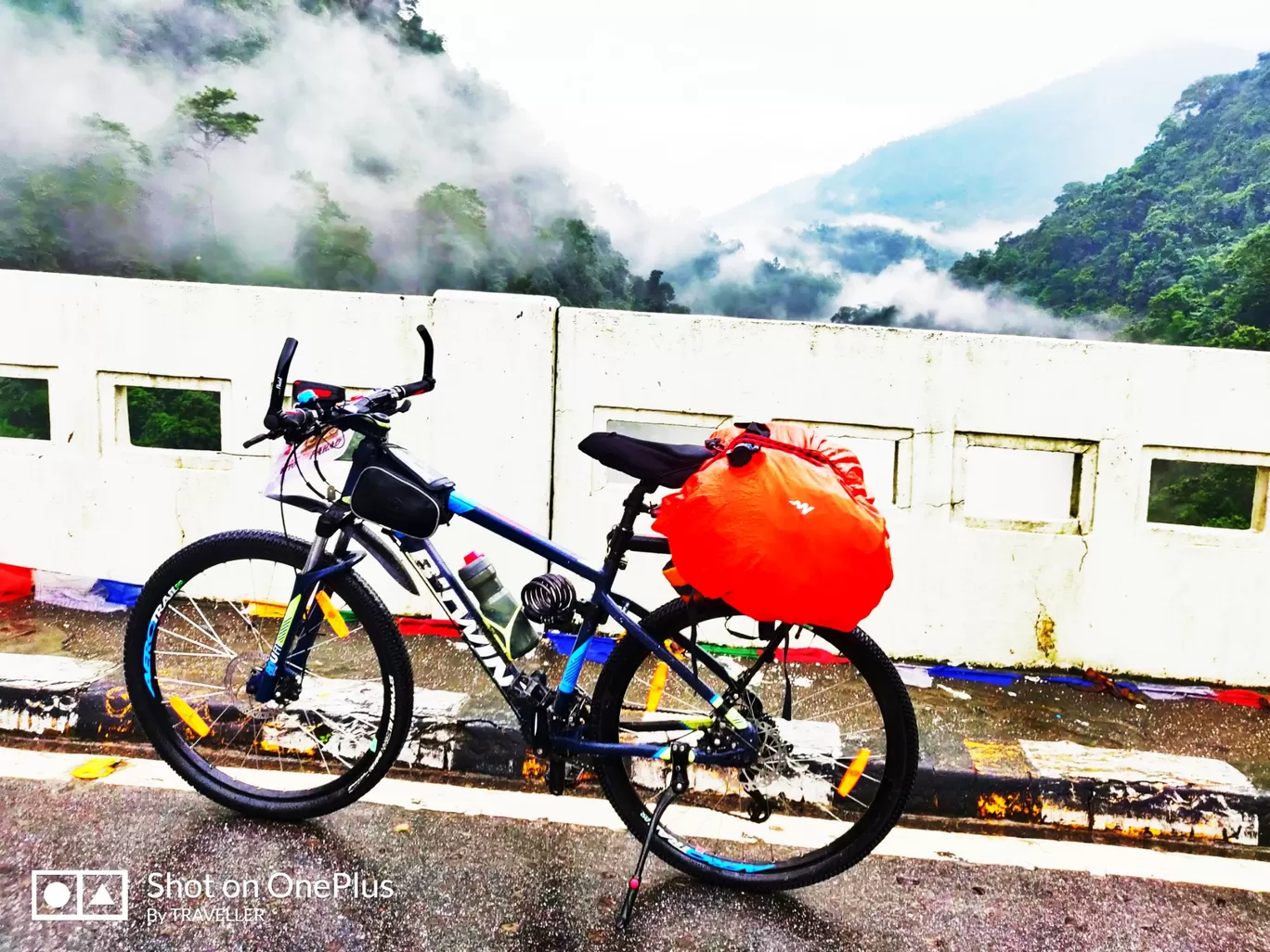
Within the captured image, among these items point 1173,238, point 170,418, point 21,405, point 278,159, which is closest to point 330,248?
point 278,159

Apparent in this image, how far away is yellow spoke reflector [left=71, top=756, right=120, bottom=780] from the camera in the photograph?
9.50 ft

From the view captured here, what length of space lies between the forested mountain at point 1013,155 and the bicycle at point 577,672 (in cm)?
794

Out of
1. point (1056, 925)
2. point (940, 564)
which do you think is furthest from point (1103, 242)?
point (1056, 925)

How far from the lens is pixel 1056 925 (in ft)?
7.71

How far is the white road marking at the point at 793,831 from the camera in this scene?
8.63 feet

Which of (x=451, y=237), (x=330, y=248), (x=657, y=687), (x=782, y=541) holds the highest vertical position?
(x=451, y=237)

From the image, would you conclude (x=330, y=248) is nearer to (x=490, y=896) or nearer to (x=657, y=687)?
(x=657, y=687)

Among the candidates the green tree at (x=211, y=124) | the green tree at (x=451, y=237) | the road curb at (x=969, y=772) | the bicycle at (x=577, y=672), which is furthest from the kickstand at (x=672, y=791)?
the green tree at (x=211, y=124)

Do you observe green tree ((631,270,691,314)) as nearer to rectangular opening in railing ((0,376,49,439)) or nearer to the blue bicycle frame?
rectangular opening in railing ((0,376,49,439))

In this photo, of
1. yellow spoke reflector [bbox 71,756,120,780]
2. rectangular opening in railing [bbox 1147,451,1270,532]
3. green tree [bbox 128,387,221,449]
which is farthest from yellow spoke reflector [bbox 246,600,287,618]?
rectangular opening in railing [bbox 1147,451,1270,532]

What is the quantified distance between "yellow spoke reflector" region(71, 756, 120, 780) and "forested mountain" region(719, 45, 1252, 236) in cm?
809

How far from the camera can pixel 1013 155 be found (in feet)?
35.5

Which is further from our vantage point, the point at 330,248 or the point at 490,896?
the point at 330,248

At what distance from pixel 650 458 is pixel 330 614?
3.33 feet
